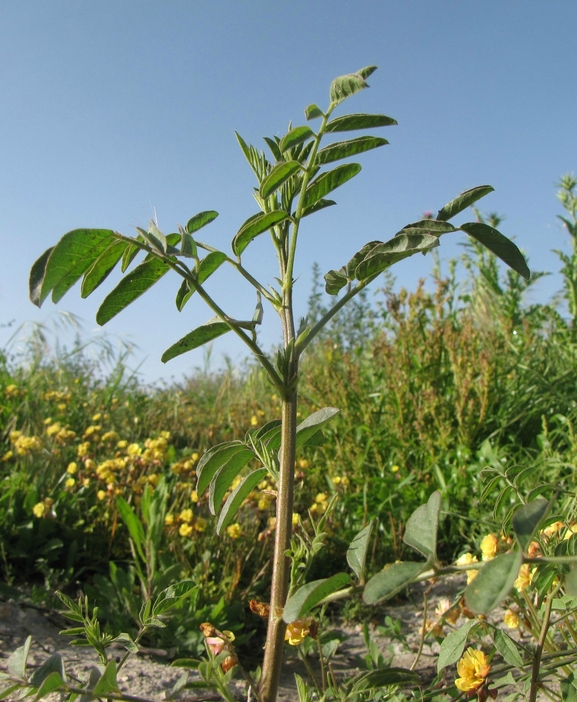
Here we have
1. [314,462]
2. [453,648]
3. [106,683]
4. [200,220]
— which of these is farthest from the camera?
[314,462]

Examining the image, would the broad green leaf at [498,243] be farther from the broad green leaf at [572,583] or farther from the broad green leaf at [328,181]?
the broad green leaf at [572,583]

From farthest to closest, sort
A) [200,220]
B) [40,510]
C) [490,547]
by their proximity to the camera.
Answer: [40,510], [490,547], [200,220]

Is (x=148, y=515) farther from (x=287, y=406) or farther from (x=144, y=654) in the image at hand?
(x=287, y=406)

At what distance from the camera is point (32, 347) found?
5805 millimetres

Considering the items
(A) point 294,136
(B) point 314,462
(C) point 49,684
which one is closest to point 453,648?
(C) point 49,684

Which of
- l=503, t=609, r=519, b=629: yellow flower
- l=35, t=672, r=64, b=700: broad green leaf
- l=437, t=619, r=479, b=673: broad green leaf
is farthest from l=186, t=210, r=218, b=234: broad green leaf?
l=503, t=609, r=519, b=629: yellow flower

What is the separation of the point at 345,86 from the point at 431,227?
0.25 m

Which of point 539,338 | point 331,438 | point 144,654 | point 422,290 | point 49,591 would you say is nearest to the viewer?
point 144,654

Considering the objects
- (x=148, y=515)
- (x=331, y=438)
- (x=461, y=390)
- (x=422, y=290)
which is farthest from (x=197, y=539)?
(x=422, y=290)

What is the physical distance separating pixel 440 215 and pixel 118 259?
0.48 metres

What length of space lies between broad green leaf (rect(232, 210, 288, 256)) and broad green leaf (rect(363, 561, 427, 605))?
49 centimetres

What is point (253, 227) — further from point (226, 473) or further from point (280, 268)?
point (226, 473)

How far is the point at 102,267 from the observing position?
831 mm

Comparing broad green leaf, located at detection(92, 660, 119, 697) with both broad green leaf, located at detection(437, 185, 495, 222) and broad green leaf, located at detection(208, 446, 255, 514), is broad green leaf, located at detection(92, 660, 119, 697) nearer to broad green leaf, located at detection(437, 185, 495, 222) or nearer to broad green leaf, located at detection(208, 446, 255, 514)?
broad green leaf, located at detection(208, 446, 255, 514)
